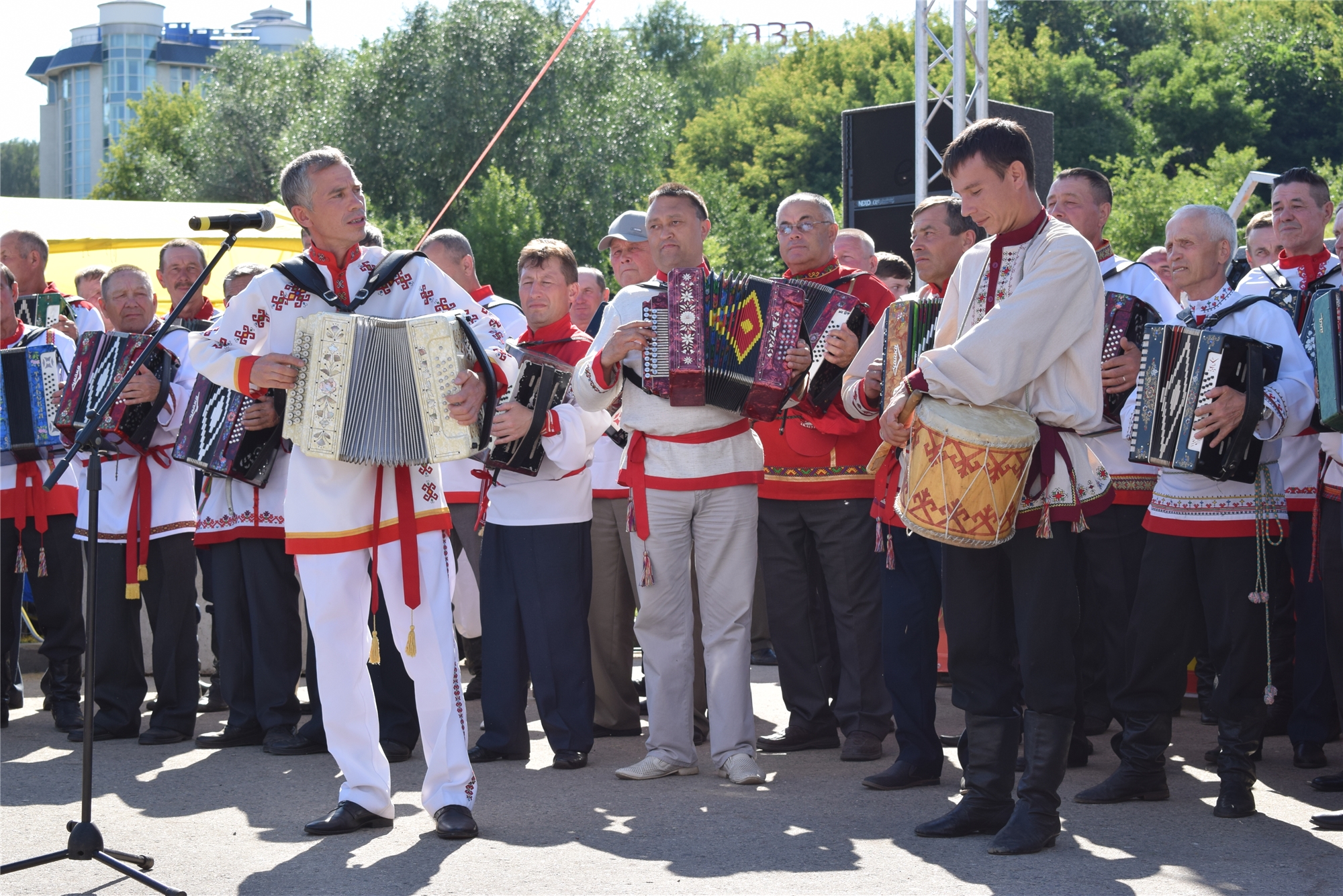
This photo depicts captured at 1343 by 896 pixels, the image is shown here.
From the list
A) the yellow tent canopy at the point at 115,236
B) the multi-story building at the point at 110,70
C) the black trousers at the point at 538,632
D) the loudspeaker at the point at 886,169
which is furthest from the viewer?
the multi-story building at the point at 110,70

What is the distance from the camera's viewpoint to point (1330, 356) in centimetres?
462

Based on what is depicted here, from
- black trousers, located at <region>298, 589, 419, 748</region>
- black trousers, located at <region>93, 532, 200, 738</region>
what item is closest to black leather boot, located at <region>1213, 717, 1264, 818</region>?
black trousers, located at <region>298, 589, 419, 748</region>

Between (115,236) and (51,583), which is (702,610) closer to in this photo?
(51,583)

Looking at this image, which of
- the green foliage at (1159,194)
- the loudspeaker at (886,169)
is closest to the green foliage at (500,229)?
the green foliage at (1159,194)

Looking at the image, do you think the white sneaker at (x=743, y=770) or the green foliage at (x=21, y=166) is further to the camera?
the green foliage at (x=21, y=166)

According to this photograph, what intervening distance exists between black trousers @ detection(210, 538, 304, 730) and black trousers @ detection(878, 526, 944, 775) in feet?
9.59

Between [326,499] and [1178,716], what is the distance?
175 inches

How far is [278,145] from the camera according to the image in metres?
36.9

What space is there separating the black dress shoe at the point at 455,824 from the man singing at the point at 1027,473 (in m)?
1.56

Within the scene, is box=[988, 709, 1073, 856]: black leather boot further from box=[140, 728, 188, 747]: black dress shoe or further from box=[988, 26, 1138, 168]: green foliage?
box=[988, 26, 1138, 168]: green foliage

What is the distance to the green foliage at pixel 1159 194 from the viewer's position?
32.6 metres

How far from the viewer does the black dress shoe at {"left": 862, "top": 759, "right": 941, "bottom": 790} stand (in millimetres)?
5301

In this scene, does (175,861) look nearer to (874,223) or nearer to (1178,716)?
(1178,716)

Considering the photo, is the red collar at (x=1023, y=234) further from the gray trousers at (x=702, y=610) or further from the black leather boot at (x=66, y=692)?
the black leather boot at (x=66, y=692)
